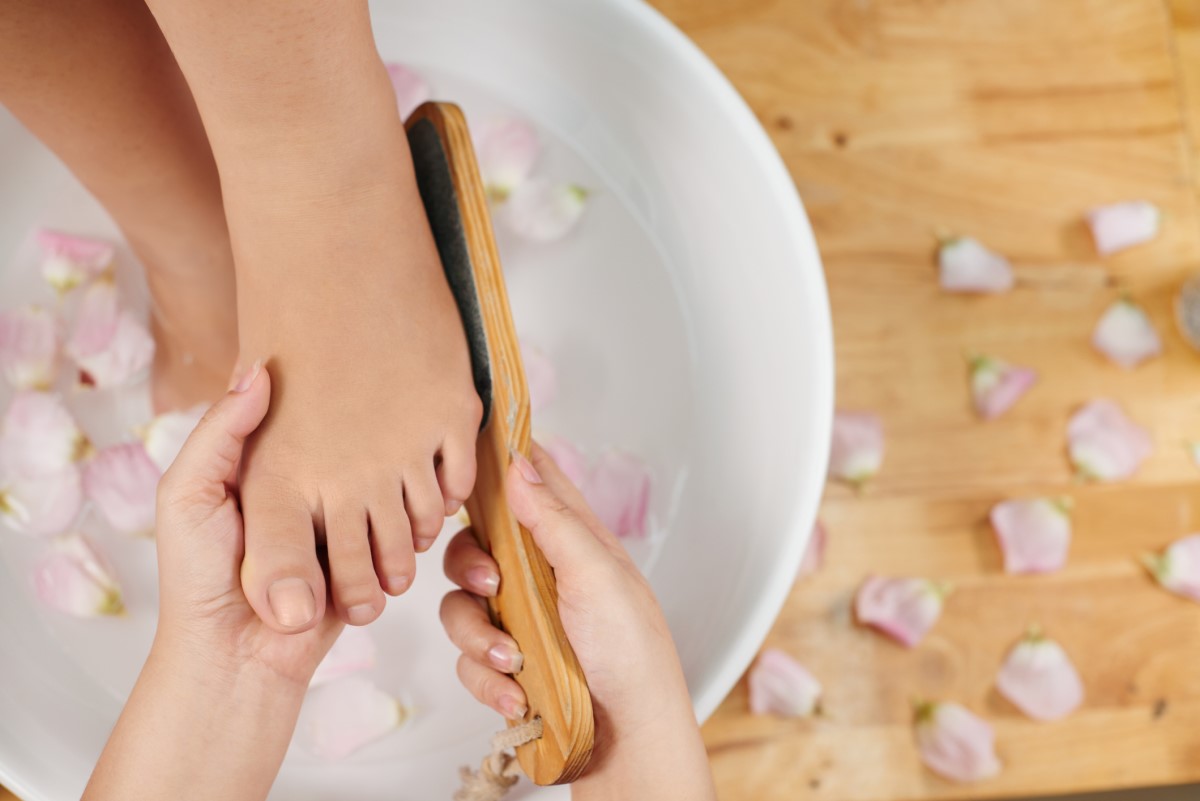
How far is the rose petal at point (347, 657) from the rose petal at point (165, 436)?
226mm

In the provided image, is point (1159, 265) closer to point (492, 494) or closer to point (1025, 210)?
point (1025, 210)

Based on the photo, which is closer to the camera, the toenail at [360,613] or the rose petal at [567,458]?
the toenail at [360,613]

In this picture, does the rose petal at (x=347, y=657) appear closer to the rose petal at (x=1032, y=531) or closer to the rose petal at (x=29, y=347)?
the rose petal at (x=29, y=347)

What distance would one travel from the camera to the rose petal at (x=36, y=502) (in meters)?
0.89

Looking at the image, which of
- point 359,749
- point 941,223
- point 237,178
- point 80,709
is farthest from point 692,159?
point 80,709

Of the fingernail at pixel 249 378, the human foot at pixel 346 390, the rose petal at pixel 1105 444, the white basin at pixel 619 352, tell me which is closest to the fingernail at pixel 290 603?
the human foot at pixel 346 390

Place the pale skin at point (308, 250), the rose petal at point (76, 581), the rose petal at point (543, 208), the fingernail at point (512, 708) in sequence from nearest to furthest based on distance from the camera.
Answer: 1. the pale skin at point (308, 250)
2. the fingernail at point (512, 708)
3. the rose petal at point (76, 581)
4. the rose petal at point (543, 208)

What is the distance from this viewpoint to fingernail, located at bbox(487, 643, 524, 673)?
0.66 m

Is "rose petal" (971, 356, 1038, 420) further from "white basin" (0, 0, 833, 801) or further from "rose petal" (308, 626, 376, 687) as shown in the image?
"rose petal" (308, 626, 376, 687)

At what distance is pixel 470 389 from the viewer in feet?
2.19

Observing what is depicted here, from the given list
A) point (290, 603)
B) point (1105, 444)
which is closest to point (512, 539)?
point (290, 603)

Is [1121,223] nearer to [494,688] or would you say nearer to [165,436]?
[494,688]

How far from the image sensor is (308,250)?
0.60m

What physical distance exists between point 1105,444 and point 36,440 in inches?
39.2
